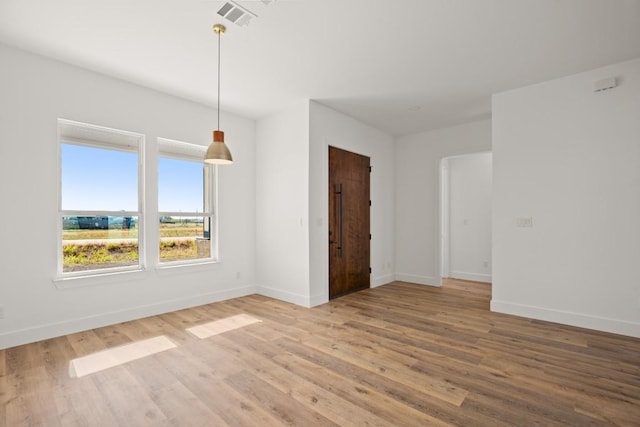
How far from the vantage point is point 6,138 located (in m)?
3.09

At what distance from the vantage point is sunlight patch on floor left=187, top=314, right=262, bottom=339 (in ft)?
11.4

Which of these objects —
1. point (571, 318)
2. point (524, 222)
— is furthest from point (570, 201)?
point (571, 318)

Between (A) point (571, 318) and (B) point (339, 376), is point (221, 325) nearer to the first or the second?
(B) point (339, 376)

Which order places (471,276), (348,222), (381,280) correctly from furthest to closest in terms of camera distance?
1. (471,276)
2. (381,280)
3. (348,222)

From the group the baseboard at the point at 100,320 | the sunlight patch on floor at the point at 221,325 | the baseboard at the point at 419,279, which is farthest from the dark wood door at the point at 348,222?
the baseboard at the point at 100,320

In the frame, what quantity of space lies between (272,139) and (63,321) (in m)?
3.65

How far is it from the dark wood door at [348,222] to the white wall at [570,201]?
7.10 ft

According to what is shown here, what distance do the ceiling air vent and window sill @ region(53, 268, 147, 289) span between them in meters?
3.24

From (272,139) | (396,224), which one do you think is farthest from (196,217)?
(396,224)

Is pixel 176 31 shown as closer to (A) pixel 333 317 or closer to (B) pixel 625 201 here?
(A) pixel 333 317

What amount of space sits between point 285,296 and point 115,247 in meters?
2.46

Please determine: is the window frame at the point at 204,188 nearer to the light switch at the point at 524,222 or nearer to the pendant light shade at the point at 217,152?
the pendant light shade at the point at 217,152

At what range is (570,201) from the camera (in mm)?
3730

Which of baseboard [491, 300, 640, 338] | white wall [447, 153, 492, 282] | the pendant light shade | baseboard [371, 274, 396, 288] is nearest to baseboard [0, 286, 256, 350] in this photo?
the pendant light shade
